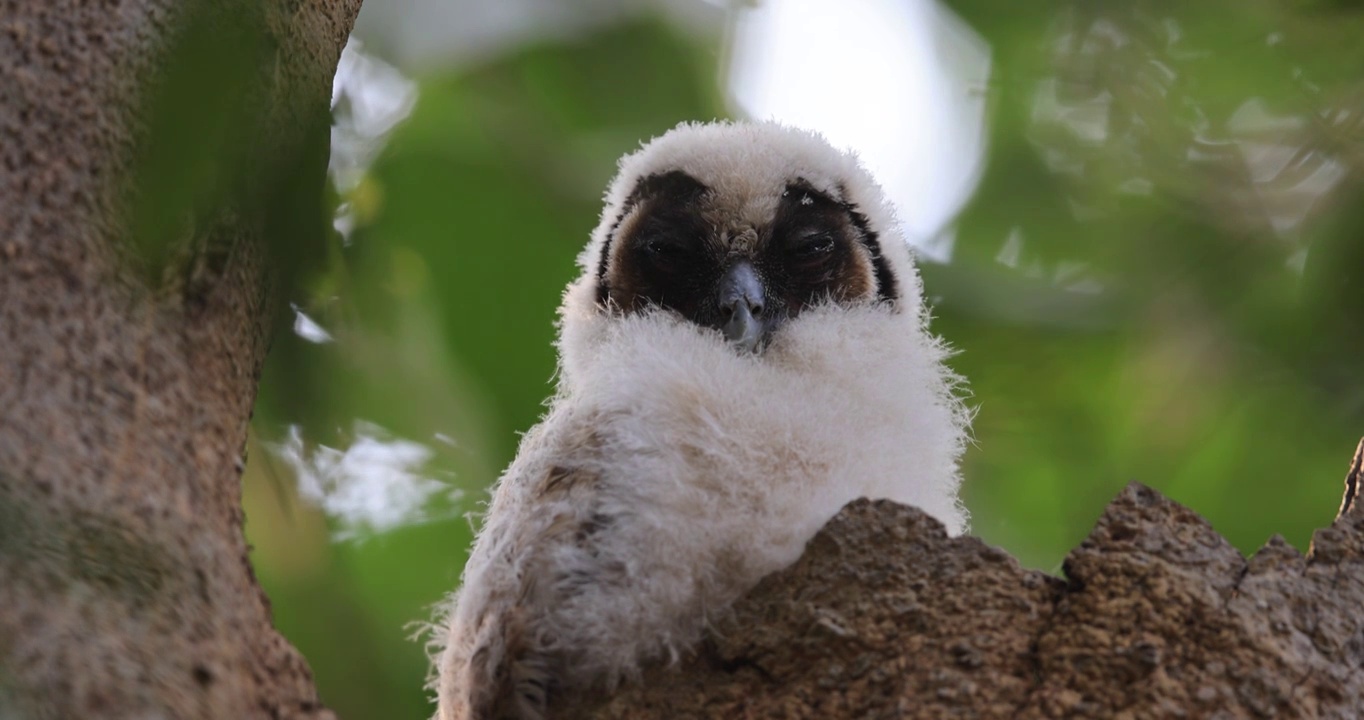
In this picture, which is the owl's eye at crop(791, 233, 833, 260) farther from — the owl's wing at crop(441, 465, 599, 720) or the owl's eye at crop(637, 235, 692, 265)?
the owl's wing at crop(441, 465, 599, 720)

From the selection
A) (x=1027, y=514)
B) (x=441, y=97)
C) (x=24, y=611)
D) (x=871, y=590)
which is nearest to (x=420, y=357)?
(x=441, y=97)

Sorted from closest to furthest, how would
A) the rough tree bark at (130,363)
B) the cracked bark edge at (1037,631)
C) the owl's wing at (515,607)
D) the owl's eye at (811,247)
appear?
the rough tree bark at (130,363)
the cracked bark edge at (1037,631)
the owl's wing at (515,607)
the owl's eye at (811,247)

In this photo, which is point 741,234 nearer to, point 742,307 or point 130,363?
point 742,307

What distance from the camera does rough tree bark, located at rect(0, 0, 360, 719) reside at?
4.88 ft

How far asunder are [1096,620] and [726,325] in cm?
128

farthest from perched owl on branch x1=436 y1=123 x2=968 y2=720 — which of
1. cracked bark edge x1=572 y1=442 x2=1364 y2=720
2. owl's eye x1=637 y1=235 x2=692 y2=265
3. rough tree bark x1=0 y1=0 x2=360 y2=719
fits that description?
rough tree bark x1=0 y1=0 x2=360 y2=719

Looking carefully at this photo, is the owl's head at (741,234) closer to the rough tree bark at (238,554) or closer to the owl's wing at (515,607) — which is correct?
the owl's wing at (515,607)

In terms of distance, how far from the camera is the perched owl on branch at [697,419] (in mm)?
2379

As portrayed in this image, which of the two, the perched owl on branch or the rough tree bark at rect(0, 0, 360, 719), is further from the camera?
the perched owl on branch

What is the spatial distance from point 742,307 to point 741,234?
372 millimetres

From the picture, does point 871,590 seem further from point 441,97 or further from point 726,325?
point 441,97

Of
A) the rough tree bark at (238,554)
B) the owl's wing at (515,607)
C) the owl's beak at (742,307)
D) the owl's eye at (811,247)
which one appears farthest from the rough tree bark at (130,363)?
the owl's eye at (811,247)

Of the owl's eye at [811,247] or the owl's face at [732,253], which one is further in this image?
the owl's eye at [811,247]

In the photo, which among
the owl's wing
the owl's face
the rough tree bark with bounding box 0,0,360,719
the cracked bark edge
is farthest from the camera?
the owl's face
